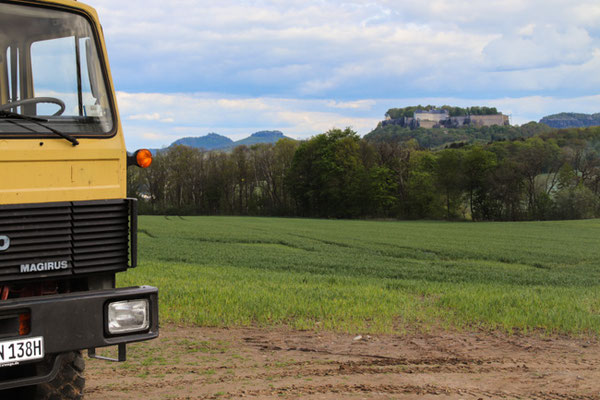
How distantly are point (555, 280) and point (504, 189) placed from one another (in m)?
60.5

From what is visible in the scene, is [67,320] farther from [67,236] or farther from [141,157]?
[141,157]

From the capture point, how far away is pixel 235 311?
375 inches

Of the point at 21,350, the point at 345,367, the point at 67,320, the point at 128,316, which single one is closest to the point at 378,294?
the point at 345,367

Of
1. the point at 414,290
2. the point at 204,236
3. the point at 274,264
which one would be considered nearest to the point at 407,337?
the point at 414,290

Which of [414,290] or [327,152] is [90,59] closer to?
[414,290]

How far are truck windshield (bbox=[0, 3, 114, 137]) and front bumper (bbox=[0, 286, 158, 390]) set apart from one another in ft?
4.17

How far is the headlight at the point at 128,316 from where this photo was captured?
166 inches

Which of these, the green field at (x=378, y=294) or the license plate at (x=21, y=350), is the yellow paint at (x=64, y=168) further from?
the green field at (x=378, y=294)

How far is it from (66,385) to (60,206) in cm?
154

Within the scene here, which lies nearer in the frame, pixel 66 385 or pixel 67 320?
pixel 67 320

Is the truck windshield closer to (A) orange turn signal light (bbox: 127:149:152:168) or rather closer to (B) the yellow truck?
(B) the yellow truck

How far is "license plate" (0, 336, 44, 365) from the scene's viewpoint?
376 cm

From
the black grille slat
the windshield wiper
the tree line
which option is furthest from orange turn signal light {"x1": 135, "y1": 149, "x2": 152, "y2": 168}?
the tree line

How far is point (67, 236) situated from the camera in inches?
166
